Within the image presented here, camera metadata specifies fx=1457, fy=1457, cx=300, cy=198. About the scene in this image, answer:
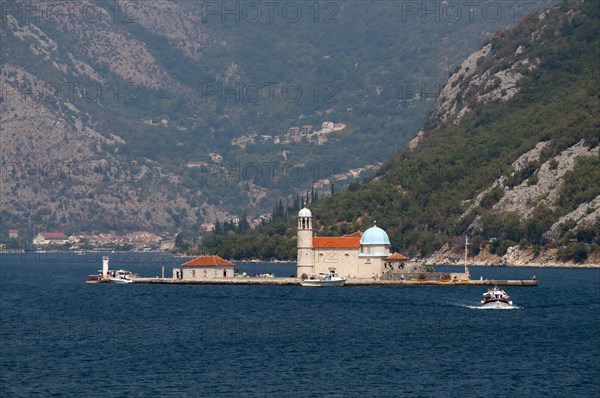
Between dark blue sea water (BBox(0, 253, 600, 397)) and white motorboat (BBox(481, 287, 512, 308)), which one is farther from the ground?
white motorboat (BBox(481, 287, 512, 308))

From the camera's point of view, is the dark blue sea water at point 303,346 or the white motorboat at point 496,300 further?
the white motorboat at point 496,300

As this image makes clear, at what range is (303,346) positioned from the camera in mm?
123188

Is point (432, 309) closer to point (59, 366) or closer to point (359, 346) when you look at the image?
point (359, 346)

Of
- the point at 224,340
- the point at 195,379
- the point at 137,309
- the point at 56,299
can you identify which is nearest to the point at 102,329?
the point at 224,340

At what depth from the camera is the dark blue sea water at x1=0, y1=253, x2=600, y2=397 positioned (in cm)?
9988

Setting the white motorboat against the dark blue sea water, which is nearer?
the dark blue sea water

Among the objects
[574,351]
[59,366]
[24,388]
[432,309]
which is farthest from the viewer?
[432,309]

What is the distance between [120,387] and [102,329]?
4055cm

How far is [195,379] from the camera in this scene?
103 m

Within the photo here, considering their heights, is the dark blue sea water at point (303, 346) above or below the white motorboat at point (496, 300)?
below

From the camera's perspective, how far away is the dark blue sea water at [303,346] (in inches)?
3932

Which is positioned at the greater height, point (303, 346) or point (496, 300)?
point (496, 300)

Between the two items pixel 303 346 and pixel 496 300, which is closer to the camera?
pixel 303 346

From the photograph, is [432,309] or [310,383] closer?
[310,383]
